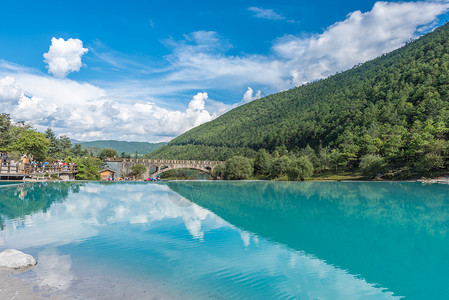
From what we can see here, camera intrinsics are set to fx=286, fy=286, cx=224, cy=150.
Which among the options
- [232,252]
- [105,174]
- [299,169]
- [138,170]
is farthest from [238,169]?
[232,252]

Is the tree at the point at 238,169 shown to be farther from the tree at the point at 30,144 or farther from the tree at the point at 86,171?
the tree at the point at 30,144

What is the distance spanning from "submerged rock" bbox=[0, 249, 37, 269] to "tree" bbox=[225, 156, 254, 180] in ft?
179

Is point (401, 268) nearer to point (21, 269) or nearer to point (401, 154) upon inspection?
point (21, 269)

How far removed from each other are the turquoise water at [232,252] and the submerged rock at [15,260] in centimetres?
33

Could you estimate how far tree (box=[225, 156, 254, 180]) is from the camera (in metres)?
62.2

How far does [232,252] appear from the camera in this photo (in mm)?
9742

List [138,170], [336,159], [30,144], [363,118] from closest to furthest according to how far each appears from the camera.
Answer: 1. [30,144]
2. [336,159]
3. [138,170]
4. [363,118]

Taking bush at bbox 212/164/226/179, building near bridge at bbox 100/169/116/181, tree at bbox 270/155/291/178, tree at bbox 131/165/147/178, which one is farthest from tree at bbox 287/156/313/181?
tree at bbox 131/165/147/178

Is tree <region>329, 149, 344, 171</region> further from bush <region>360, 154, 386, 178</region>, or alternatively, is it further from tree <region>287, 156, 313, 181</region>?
tree <region>287, 156, 313, 181</region>

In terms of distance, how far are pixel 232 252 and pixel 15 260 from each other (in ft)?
20.6

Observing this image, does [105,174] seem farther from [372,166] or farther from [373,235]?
[373,235]

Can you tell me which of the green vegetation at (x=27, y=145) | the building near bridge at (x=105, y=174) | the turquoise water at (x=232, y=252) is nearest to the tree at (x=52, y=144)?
the green vegetation at (x=27, y=145)

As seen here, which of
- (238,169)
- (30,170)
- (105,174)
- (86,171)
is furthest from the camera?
(238,169)

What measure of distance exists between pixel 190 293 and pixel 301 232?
24.2ft
